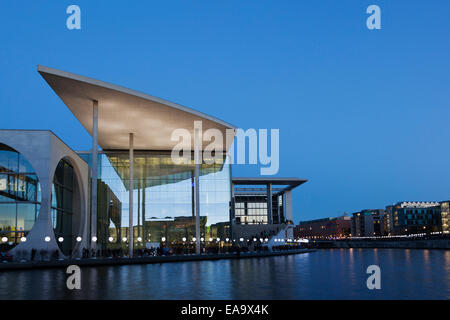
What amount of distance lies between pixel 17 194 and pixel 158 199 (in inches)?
691

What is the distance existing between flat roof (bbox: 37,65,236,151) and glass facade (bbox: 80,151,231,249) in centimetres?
209

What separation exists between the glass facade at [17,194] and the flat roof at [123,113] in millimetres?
5224

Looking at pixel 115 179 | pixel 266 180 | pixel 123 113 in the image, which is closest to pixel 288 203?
pixel 266 180

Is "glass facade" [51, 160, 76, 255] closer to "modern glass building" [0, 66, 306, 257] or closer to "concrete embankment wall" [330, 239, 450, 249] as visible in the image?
"modern glass building" [0, 66, 306, 257]

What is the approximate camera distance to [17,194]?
29.9m

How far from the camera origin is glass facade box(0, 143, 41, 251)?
2975 cm

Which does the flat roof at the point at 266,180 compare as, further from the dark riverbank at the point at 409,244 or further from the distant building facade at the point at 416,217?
the distant building facade at the point at 416,217

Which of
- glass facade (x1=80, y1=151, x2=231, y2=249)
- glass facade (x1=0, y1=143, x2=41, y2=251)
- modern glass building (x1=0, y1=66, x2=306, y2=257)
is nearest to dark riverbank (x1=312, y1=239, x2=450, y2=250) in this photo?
glass facade (x1=80, y1=151, x2=231, y2=249)

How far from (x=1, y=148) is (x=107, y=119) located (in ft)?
30.5

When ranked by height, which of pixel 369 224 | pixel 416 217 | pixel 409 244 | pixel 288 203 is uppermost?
pixel 288 203

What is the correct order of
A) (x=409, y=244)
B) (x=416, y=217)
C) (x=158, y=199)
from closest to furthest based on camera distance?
(x=158, y=199) → (x=409, y=244) → (x=416, y=217)

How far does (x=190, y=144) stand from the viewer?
47.4 m

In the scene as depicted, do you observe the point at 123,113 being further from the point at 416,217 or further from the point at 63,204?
the point at 416,217

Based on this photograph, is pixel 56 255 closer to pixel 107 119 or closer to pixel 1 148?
pixel 1 148
